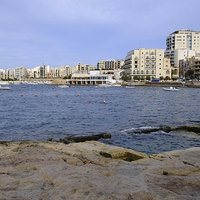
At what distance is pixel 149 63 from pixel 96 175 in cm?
12454

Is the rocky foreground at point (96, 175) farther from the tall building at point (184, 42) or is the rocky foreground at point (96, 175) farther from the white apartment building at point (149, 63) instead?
the tall building at point (184, 42)

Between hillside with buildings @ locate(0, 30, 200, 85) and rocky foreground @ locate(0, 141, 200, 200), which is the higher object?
hillside with buildings @ locate(0, 30, 200, 85)

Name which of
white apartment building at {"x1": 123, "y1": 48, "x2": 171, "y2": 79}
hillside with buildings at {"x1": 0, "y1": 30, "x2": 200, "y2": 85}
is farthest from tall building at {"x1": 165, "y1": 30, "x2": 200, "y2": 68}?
white apartment building at {"x1": 123, "y1": 48, "x2": 171, "y2": 79}

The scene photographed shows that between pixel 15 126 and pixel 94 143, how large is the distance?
1106 cm

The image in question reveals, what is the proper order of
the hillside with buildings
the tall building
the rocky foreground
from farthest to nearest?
1. the tall building
2. the hillside with buildings
3. the rocky foreground

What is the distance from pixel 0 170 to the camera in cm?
838

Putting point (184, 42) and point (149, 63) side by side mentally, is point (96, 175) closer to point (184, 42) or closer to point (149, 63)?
point (149, 63)

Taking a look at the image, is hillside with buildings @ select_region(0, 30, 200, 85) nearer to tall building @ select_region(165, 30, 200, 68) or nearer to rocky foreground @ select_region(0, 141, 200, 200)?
tall building @ select_region(165, 30, 200, 68)

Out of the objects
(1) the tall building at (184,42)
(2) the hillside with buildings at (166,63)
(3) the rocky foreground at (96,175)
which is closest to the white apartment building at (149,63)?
(2) the hillside with buildings at (166,63)

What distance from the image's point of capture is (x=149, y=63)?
128 meters

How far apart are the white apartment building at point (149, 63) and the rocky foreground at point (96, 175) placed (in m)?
120

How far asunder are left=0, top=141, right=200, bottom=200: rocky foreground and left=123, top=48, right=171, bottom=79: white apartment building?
393 feet

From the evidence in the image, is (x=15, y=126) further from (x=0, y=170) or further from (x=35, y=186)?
(x=35, y=186)

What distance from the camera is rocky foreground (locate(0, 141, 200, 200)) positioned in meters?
6.31
